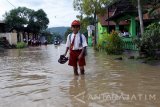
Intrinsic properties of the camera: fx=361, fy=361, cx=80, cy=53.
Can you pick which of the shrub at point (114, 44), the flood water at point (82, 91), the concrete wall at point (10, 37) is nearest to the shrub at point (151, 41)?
the flood water at point (82, 91)

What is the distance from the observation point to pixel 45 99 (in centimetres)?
703

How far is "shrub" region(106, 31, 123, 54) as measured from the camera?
21.2 meters

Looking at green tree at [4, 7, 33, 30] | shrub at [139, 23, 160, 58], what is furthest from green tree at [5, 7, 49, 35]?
shrub at [139, 23, 160, 58]

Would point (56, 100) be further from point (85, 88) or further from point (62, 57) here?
point (62, 57)

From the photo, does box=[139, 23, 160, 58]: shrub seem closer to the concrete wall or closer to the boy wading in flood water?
the boy wading in flood water

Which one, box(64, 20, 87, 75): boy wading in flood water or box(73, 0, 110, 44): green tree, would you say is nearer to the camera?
box(64, 20, 87, 75): boy wading in flood water

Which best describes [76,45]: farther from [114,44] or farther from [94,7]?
[94,7]

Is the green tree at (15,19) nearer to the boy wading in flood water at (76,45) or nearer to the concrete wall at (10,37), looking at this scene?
the concrete wall at (10,37)

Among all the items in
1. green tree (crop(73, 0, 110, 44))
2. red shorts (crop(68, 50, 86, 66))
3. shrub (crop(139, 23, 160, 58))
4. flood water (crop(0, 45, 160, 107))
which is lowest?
flood water (crop(0, 45, 160, 107))

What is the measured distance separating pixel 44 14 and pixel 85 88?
218 feet

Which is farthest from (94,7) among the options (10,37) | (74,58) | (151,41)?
(74,58)

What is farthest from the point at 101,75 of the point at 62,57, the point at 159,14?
the point at 159,14

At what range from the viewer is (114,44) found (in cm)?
2130

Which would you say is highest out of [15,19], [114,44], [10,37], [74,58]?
[15,19]
